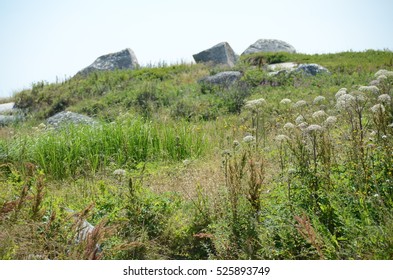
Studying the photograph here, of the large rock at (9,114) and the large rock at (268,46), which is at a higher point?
the large rock at (268,46)

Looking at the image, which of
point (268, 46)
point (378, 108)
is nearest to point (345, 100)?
point (378, 108)

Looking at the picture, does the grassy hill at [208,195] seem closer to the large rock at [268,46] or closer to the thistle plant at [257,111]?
the thistle plant at [257,111]

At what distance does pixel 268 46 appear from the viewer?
103ft

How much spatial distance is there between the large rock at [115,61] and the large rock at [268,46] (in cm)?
848

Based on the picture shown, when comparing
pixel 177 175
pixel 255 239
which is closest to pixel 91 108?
pixel 177 175

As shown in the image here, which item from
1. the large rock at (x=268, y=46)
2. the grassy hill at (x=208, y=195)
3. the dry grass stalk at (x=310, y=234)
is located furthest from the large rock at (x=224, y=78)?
the large rock at (x=268, y=46)

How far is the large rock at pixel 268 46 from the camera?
1228 inches

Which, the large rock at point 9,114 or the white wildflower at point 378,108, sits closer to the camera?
the white wildflower at point 378,108

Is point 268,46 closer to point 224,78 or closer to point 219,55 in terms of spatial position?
point 219,55

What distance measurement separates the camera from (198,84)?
17797mm

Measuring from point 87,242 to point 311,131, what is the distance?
8.17 ft

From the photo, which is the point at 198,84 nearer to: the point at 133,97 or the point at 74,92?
the point at 133,97

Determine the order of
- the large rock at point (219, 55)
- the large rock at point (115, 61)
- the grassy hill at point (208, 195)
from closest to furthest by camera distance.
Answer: the grassy hill at point (208, 195) < the large rock at point (219, 55) < the large rock at point (115, 61)
